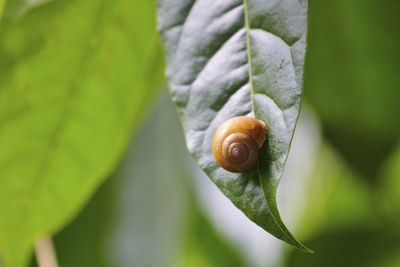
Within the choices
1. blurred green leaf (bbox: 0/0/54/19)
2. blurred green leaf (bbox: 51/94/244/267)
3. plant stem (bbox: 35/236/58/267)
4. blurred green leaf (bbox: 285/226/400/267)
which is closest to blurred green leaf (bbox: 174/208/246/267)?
blurred green leaf (bbox: 51/94/244/267)

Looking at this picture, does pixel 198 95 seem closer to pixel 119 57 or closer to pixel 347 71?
pixel 119 57

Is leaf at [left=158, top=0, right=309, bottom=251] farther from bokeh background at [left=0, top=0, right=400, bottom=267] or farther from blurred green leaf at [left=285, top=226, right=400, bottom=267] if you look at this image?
blurred green leaf at [left=285, top=226, right=400, bottom=267]

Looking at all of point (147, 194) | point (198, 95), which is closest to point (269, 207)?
point (198, 95)

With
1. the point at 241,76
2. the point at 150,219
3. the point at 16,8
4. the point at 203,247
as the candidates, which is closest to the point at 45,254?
the point at 150,219

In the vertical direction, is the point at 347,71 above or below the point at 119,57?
below

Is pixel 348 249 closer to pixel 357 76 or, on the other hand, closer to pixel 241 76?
pixel 357 76
